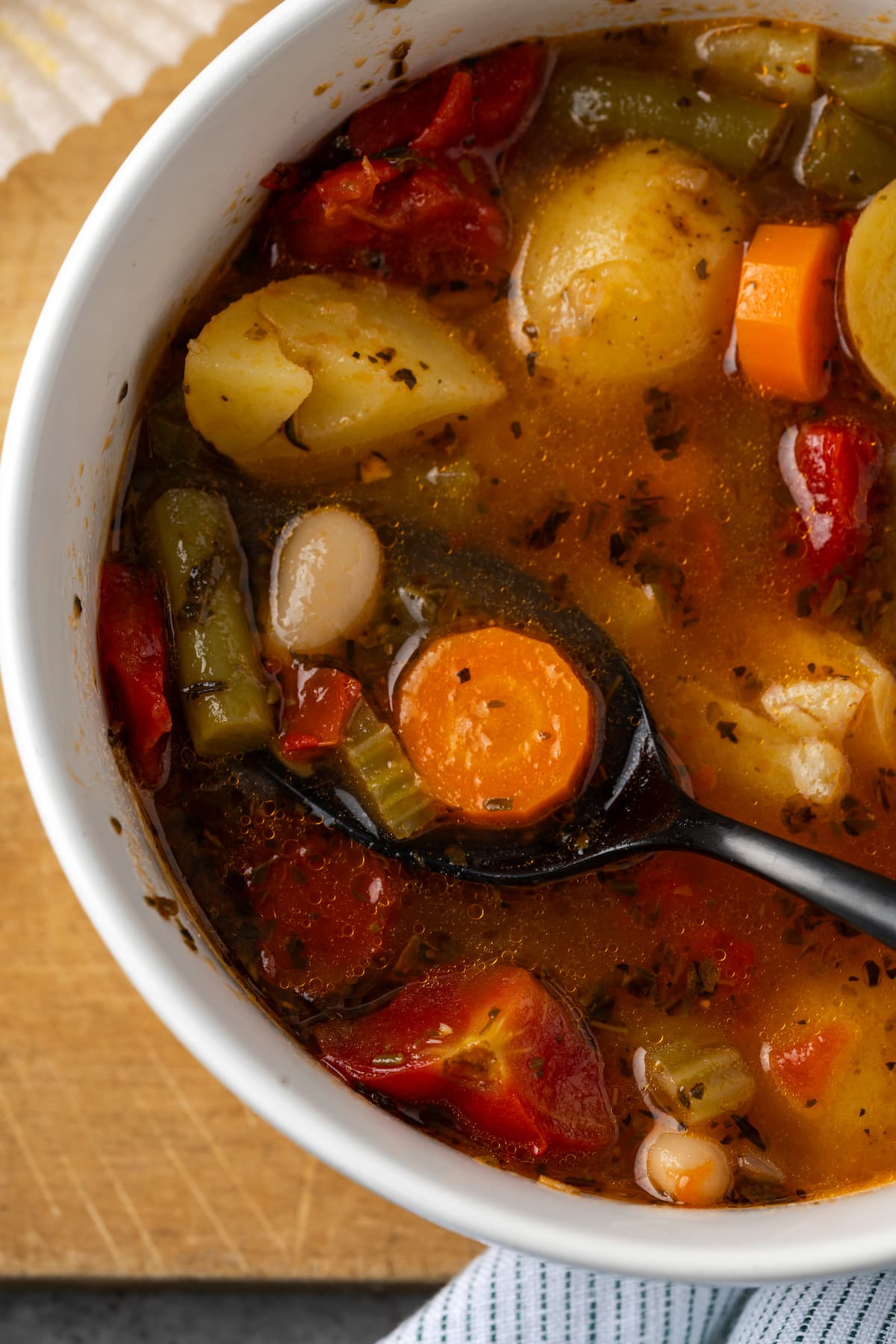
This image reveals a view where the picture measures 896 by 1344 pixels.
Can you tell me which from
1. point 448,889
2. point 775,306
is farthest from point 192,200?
point 448,889

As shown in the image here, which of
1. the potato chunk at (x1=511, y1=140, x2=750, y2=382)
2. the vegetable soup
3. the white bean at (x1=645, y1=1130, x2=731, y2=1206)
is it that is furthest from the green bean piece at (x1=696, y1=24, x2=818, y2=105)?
the white bean at (x1=645, y1=1130, x2=731, y2=1206)

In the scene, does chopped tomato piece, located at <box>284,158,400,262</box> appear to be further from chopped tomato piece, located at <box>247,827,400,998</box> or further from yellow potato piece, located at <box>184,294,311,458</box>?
chopped tomato piece, located at <box>247,827,400,998</box>

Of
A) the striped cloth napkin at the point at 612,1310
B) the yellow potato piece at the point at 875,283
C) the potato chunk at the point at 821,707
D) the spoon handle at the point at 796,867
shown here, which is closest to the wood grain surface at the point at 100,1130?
the striped cloth napkin at the point at 612,1310

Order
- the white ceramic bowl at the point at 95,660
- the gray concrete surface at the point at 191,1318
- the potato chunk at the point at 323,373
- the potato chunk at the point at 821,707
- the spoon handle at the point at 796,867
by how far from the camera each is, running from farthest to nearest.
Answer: the gray concrete surface at the point at 191,1318
the potato chunk at the point at 821,707
the potato chunk at the point at 323,373
the spoon handle at the point at 796,867
the white ceramic bowl at the point at 95,660

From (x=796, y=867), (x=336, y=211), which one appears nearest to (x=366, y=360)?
(x=336, y=211)

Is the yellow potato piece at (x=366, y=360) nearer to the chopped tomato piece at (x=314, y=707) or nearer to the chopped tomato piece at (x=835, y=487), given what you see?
the chopped tomato piece at (x=314, y=707)

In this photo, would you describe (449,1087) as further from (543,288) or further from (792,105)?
(792,105)

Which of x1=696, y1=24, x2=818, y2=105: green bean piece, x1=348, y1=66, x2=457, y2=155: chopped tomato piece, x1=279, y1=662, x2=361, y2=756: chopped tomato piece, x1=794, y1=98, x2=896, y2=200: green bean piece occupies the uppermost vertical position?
x1=348, y1=66, x2=457, y2=155: chopped tomato piece

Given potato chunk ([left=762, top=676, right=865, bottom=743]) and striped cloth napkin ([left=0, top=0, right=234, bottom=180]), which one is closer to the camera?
potato chunk ([left=762, top=676, right=865, bottom=743])
